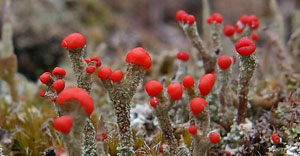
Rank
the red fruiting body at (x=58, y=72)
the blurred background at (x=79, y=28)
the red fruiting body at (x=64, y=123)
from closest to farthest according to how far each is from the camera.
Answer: the red fruiting body at (x=64, y=123)
the red fruiting body at (x=58, y=72)
the blurred background at (x=79, y=28)

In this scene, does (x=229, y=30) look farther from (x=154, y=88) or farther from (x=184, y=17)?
(x=154, y=88)

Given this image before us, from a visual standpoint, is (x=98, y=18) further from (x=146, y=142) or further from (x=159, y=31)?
(x=146, y=142)

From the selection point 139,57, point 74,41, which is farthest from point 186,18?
point 74,41

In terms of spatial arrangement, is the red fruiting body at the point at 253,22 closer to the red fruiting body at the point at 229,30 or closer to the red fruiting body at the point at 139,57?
the red fruiting body at the point at 229,30

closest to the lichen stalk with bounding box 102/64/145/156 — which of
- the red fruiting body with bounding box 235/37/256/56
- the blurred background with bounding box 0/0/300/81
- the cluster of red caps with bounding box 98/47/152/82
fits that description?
the cluster of red caps with bounding box 98/47/152/82

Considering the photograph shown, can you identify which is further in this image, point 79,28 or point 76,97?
point 79,28

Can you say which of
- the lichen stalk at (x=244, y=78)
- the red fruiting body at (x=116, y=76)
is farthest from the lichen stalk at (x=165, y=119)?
the lichen stalk at (x=244, y=78)
